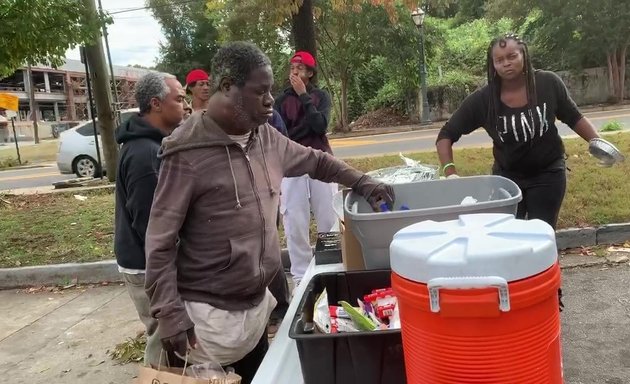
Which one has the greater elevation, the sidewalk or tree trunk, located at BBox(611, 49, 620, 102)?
tree trunk, located at BBox(611, 49, 620, 102)

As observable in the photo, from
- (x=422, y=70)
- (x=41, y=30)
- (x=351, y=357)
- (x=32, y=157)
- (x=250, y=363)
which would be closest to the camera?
(x=351, y=357)

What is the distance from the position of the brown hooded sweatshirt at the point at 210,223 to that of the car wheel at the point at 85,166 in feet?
42.7

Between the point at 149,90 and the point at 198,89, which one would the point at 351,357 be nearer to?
the point at 149,90

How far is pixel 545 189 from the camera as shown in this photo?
3.20m

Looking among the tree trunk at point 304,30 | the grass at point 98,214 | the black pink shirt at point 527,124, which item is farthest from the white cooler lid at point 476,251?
the tree trunk at point 304,30

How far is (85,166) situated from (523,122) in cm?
1301

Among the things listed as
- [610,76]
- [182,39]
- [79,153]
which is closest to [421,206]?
[79,153]

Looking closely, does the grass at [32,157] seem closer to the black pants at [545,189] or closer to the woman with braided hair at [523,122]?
the woman with braided hair at [523,122]

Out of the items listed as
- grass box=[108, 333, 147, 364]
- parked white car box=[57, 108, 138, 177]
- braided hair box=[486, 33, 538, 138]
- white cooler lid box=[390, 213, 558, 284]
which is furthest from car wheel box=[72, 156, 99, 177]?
white cooler lid box=[390, 213, 558, 284]

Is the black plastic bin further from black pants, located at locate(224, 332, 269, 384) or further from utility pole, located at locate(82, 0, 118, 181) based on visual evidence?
utility pole, located at locate(82, 0, 118, 181)

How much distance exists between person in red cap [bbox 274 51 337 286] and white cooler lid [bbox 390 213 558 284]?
298 cm

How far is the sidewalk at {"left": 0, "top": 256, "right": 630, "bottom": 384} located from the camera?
3.32m

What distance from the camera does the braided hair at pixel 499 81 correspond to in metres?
3.00

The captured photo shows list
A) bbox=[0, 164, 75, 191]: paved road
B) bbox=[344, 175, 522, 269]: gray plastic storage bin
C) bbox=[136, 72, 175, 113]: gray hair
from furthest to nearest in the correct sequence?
bbox=[0, 164, 75, 191]: paved road
bbox=[136, 72, 175, 113]: gray hair
bbox=[344, 175, 522, 269]: gray plastic storage bin
